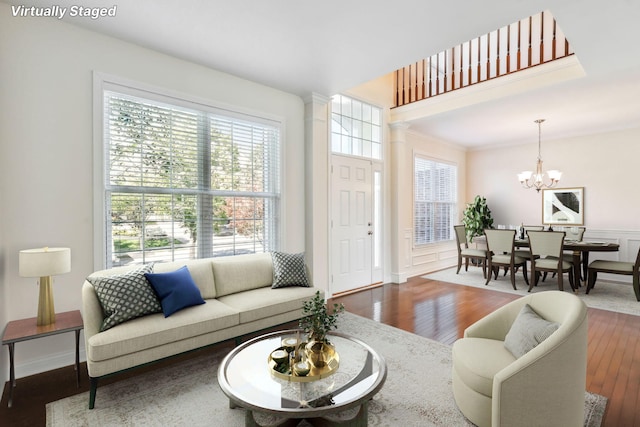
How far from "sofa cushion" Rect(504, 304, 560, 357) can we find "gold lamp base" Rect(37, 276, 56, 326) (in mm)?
3225

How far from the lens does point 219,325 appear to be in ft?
8.63

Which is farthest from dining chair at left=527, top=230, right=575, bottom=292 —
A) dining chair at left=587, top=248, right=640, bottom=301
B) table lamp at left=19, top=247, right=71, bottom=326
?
table lamp at left=19, top=247, right=71, bottom=326

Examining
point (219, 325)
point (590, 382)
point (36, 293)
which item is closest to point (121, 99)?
point (36, 293)

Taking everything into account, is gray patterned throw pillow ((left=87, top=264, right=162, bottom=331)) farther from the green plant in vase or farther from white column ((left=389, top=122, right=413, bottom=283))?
white column ((left=389, top=122, right=413, bottom=283))

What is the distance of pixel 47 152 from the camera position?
2.61m

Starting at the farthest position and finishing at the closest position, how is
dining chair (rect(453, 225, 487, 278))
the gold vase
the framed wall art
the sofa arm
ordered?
1. the framed wall art
2. dining chair (rect(453, 225, 487, 278))
3. the sofa arm
4. the gold vase

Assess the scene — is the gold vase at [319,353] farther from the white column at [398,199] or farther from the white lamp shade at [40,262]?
the white column at [398,199]

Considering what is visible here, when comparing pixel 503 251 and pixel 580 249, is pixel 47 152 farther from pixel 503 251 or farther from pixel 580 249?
pixel 580 249

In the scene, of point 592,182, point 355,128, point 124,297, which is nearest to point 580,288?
point 592,182

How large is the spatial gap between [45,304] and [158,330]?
90cm

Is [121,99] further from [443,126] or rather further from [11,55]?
[443,126]

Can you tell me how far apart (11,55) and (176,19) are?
128cm

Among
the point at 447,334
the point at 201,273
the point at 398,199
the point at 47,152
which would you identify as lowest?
the point at 447,334

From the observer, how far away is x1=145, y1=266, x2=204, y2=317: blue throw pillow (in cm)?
256
